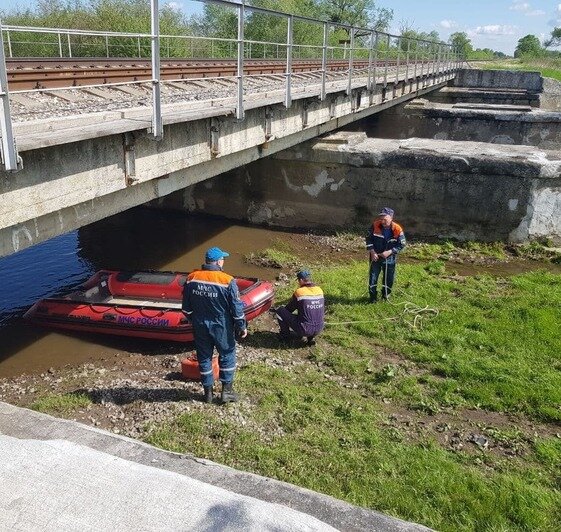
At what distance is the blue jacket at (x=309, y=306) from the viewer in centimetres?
666

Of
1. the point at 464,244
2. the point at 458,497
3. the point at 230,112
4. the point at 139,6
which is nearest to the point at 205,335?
the point at 458,497

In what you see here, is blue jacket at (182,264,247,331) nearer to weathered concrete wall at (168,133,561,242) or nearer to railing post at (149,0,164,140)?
railing post at (149,0,164,140)

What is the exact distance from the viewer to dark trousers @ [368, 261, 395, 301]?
26.2 ft

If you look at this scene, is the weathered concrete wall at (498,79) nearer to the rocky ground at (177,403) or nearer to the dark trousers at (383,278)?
the dark trousers at (383,278)

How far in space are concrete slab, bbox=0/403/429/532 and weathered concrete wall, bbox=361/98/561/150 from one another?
64.2ft

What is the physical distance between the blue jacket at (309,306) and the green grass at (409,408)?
0.32 m

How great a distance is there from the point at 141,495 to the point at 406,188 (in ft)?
32.9

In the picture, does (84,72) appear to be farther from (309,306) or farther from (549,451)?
(549,451)

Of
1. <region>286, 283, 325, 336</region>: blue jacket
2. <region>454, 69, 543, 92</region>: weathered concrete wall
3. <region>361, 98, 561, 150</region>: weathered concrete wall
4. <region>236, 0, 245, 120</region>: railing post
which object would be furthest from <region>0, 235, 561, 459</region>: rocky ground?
<region>454, 69, 543, 92</region>: weathered concrete wall

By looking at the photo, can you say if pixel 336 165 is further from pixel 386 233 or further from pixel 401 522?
pixel 401 522

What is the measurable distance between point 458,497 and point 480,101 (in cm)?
2705

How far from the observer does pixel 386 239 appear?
25.6 ft

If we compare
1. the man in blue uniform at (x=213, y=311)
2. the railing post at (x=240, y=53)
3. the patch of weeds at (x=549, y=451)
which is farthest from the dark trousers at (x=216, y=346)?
the railing post at (x=240, y=53)

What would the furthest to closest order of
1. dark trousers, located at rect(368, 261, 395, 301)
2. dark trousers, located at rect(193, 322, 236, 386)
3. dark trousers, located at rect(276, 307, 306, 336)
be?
1. dark trousers, located at rect(368, 261, 395, 301)
2. dark trousers, located at rect(276, 307, 306, 336)
3. dark trousers, located at rect(193, 322, 236, 386)
